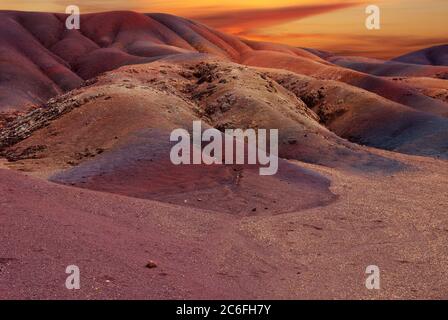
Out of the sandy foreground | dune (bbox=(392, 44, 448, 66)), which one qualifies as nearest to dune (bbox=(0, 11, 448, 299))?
the sandy foreground

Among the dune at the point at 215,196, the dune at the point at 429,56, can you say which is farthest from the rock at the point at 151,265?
the dune at the point at 429,56

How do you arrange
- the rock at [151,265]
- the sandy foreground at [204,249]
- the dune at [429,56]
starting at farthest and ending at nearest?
the dune at [429,56], the rock at [151,265], the sandy foreground at [204,249]

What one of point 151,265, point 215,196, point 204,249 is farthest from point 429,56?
point 151,265

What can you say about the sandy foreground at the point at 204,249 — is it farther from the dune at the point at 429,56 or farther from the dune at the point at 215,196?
the dune at the point at 429,56

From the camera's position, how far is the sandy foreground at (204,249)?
9594 mm

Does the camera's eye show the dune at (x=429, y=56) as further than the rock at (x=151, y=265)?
Yes

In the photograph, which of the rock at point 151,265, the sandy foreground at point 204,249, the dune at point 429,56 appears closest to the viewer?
the sandy foreground at point 204,249

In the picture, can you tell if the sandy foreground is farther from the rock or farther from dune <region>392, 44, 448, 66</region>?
dune <region>392, 44, 448, 66</region>

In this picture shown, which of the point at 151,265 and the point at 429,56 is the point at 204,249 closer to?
the point at 151,265

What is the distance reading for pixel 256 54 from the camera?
105688mm

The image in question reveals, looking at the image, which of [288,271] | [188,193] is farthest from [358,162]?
[288,271]

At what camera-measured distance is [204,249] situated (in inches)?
492

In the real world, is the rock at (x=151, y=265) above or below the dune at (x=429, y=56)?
below

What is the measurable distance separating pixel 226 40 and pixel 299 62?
3034cm
